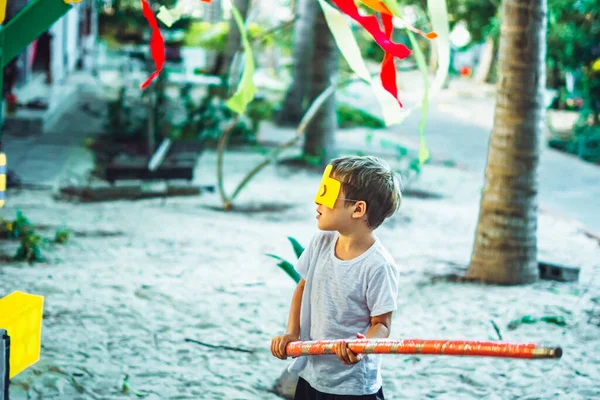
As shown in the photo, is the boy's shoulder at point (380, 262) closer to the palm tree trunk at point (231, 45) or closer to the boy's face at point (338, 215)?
the boy's face at point (338, 215)

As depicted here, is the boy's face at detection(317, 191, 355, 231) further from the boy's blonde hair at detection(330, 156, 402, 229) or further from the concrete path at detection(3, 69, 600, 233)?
the concrete path at detection(3, 69, 600, 233)

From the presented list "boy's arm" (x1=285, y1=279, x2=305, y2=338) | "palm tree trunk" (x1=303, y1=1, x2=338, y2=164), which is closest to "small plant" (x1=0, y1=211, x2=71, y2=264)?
"boy's arm" (x1=285, y1=279, x2=305, y2=338)

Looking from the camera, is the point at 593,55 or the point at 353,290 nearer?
the point at 353,290

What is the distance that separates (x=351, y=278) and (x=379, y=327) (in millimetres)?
169

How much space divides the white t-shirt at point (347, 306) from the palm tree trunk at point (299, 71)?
10583mm

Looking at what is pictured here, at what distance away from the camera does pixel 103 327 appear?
14.5 feet

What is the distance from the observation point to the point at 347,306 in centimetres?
248

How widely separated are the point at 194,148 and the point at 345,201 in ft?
25.5

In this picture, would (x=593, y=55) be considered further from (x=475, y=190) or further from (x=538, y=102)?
(x=538, y=102)

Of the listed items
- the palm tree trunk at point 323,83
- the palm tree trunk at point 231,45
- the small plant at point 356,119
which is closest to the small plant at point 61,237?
the palm tree trunk at point 323,83

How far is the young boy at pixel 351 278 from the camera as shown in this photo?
7.98 ft

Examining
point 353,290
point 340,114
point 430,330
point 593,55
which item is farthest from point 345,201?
point 340,114

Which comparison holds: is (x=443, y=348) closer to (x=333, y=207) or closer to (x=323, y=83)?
(x=333, y=207)

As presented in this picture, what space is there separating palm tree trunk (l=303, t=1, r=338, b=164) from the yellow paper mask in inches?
319
